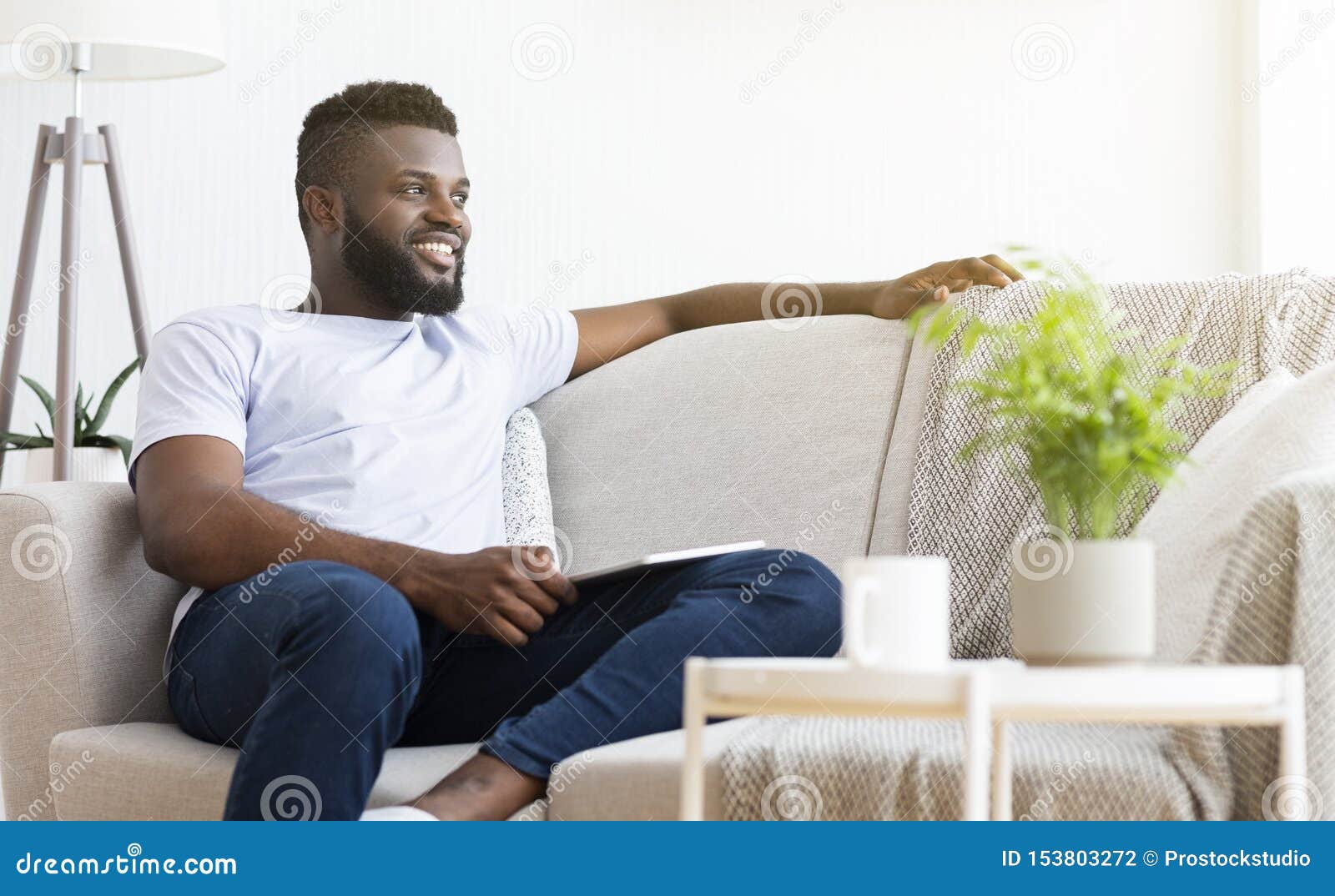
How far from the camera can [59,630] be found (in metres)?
1.61

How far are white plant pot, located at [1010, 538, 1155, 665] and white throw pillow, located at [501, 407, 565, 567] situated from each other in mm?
910

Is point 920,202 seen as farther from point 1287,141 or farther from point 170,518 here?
point 170,518

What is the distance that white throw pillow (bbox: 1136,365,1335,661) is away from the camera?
4.23 ft

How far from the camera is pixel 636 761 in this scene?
1315 mm

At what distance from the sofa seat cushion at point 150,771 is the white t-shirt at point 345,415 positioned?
17 cm

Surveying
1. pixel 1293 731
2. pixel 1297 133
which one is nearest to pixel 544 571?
pixel 1293 731

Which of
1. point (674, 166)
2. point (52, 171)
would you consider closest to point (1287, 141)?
point (674, 166)

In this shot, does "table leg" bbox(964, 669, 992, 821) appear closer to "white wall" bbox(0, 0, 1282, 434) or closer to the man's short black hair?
the man's short black hair

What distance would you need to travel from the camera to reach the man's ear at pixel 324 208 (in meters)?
2.10

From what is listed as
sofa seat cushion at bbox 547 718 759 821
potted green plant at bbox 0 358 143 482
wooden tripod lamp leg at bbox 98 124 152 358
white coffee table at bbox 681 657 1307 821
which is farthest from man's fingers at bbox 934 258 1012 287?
wooden tripod lamp leg at bbox 98 124 152 358

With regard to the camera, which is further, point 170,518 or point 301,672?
point 170,518

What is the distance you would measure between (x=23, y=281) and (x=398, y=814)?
188 cm
